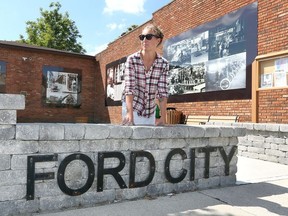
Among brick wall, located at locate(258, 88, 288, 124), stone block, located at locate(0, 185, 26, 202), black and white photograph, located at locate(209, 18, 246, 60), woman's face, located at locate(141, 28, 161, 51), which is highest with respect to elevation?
black and white photograph, located at locate(209, 18, 246, 60)

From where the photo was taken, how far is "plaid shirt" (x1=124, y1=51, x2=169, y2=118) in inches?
149

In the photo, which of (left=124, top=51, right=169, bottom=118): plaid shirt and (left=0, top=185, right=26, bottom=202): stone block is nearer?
(left=0, top=185, right=26, bottom=202): stone block

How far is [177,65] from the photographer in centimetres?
1222

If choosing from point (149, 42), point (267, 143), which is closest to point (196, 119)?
point (267, 143)

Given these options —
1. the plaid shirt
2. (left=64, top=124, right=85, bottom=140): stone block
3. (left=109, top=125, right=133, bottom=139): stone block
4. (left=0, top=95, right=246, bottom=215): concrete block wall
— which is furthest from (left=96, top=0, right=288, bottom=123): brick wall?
(left=64, top=124, right=85, bottom=140): stone block

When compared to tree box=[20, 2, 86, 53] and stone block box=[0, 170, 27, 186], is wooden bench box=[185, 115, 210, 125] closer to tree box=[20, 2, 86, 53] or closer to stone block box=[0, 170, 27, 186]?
stone block box=[0, 170, 27, 186]

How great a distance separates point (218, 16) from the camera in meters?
10.2

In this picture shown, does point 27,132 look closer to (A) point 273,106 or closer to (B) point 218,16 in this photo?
(A) point 273,106

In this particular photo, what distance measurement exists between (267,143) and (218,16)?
5.33m

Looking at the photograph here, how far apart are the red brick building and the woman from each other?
4.78m

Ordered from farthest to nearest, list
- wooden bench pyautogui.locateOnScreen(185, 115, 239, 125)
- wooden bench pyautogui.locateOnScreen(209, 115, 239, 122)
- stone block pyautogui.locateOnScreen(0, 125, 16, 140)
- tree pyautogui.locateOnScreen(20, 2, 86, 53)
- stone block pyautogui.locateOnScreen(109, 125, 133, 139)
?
1. tree pyautogui.locateOnScreen(20, 2, 86, 53)
2. wooden bench pyautogui.locateOnScreen(185, 115, 239, 125)
3. wooden bench pyautogui.locateOnScreen(209, 115, 239, 122)
4. stone block pyautogui.locateOnScreen(109, 125, 133, 139)
5. stone block pyautogui.locateOnScreen(0, 125, 16, 140)

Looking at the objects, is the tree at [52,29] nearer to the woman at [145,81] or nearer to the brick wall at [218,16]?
the brick wall at [218,16]

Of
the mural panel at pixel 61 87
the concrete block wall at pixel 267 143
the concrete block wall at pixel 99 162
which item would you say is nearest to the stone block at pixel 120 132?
the concrete block wall at pixel 99 162

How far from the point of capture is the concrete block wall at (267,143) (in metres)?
6.40
